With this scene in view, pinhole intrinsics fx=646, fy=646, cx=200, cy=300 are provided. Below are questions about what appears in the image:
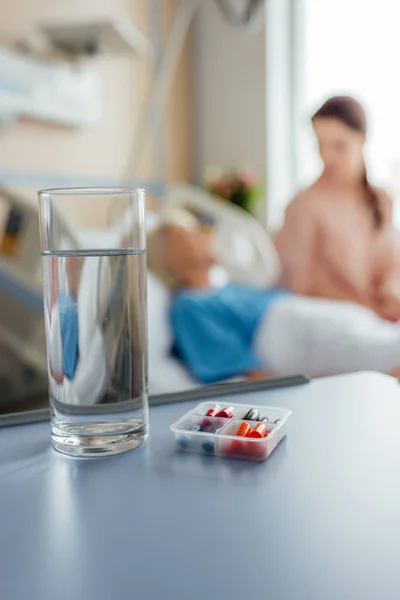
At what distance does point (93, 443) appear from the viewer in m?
0.38

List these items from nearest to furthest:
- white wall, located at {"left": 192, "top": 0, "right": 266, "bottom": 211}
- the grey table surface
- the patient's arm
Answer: the grey table surface → the patient's arm → white wall, located at {"left": 192, "top": 0, "right": 266, "bottom": 211}

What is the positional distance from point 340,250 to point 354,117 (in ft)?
1.16

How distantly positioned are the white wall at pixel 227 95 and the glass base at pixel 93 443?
232 cm

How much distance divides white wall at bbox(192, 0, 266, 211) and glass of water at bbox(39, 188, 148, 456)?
2.29m

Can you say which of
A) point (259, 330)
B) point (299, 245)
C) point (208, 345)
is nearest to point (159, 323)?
point (208, 345)

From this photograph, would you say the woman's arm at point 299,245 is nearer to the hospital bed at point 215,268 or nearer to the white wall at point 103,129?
the hospital bed at point 215,268

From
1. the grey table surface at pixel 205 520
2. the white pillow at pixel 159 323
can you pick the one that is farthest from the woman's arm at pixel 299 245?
the grey table surface at pixel 205 520

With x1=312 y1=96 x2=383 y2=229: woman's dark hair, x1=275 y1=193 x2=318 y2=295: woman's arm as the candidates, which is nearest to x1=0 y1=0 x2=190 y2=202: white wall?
x1=275 y1=193 x2=318 y2=295: woman's arm

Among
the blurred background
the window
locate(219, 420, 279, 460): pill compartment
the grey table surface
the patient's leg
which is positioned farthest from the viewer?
the window

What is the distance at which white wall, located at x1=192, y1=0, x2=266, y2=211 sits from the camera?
2596 millimetres

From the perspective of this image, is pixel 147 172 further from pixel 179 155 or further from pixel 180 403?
pixel 180 403

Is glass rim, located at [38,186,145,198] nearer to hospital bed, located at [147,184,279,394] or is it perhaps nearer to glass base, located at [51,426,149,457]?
glass base, located at [51,426,149,457]

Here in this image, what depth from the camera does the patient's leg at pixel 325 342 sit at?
4.27 feet

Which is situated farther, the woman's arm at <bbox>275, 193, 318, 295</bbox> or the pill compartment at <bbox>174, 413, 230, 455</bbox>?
the woman's arm at <bbox>275, 193, 318, 295</bbox>
